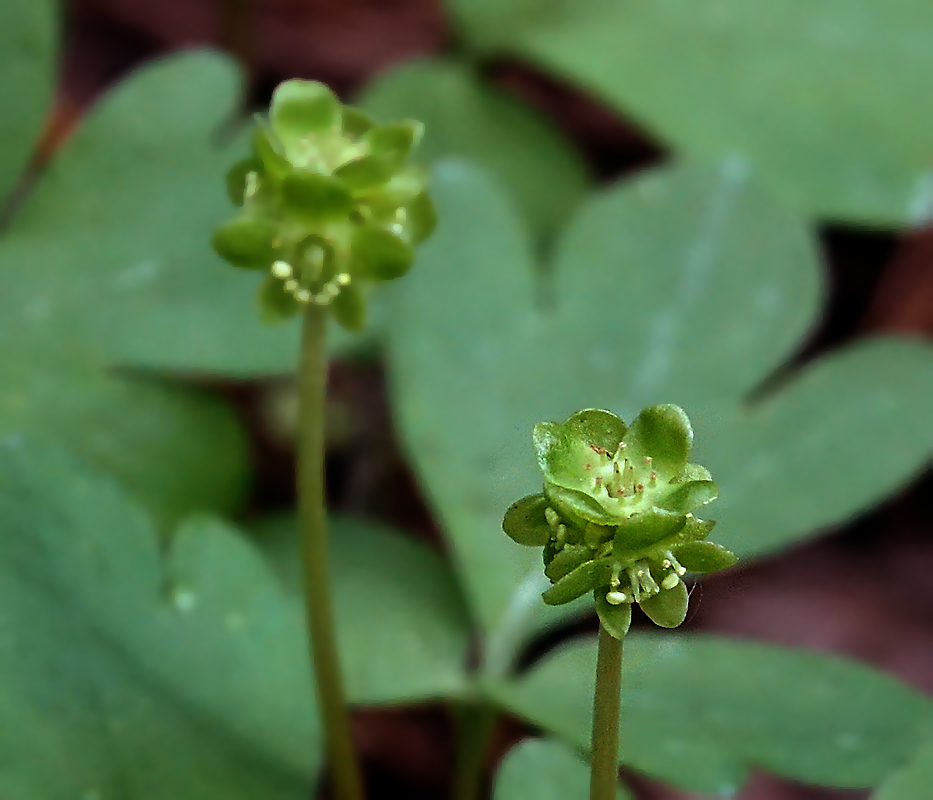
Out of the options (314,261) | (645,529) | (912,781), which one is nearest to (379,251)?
(314,261)

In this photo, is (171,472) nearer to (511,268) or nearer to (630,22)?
(511,268)

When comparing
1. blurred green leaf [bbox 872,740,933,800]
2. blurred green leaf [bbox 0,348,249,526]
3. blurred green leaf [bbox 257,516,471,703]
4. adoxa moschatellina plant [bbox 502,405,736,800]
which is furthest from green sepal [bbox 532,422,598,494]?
blurred green leaf [bbox 0,348,249,526]

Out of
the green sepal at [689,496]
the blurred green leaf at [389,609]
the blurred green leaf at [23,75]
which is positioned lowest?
the green sepal at [689,496]

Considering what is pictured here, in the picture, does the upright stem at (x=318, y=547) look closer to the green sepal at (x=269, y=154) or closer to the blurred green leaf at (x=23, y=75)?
the green sepal at (x=269, y=154)

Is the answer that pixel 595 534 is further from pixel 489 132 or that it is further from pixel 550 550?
pixel 489 132

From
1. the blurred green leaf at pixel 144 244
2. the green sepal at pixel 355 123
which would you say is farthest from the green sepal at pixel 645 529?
the blurred green leaf at pixel 144 244

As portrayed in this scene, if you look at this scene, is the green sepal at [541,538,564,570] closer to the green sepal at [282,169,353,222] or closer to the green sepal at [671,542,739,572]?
the green sepal at [671,542,739,572]
